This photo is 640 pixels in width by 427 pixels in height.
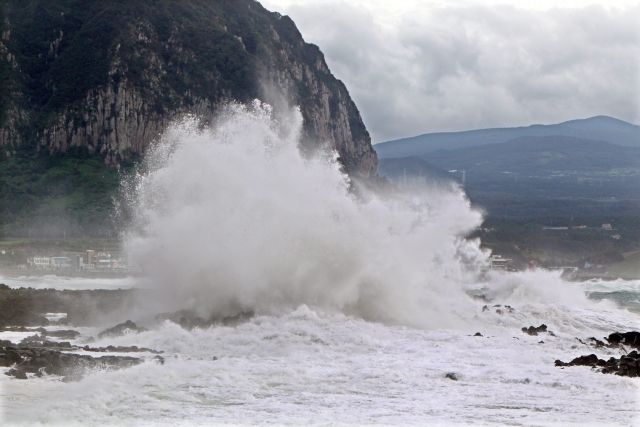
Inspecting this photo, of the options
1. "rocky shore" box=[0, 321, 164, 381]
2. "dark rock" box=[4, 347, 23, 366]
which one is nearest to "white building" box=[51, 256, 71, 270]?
"rocky shore" box=[0, 321, 164, 381]

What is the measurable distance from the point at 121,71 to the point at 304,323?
87.0m

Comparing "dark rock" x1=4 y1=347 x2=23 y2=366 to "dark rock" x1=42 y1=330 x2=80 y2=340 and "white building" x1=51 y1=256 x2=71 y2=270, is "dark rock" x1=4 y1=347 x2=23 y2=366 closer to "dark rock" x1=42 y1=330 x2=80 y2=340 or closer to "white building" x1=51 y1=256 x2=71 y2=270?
"dark rock" x1=42 y1=330 x2=80 y2=340

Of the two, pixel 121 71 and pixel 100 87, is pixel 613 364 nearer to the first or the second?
pixel 121 71

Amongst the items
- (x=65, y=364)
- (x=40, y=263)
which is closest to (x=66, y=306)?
(x=65, y=364)

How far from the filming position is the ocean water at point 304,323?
17.6 meters

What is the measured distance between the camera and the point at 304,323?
86.1 feet

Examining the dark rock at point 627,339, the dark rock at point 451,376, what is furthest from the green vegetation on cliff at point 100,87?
the dark rock at point 451,376

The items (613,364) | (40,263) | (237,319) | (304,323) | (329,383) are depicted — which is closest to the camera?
(329,383)

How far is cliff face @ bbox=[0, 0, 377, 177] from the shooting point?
4065 inches

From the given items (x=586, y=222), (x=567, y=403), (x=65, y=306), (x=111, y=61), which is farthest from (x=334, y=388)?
(x=586, y=222)

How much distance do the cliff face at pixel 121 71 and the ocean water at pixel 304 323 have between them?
2749 inches

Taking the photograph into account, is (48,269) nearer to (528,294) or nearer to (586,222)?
(528,294)

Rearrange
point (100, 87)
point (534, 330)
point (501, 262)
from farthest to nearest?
point (100, 87) < point (501, 262) < point (534, 330)

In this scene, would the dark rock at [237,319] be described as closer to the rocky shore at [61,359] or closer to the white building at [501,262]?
the rocky shore at [61,359]
